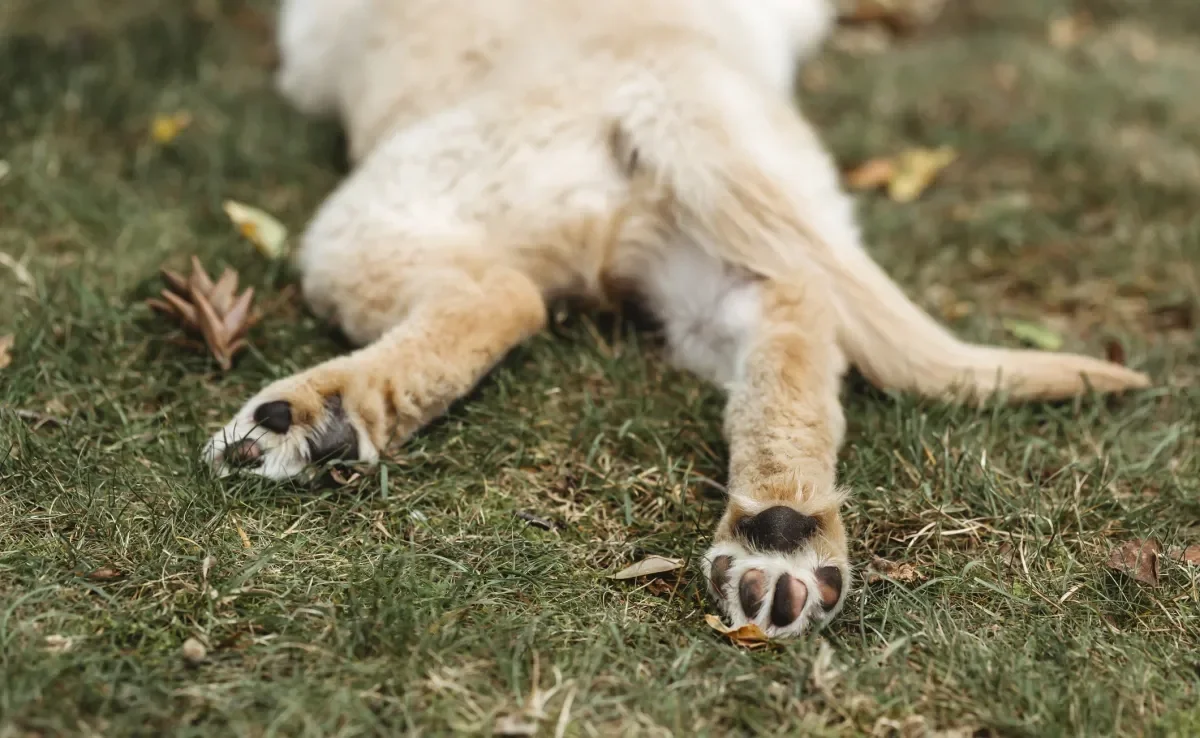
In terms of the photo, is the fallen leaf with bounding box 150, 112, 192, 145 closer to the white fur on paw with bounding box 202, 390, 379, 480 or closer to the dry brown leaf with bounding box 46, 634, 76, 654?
the white fur on paw with bounding box 202, 390, 379, 480

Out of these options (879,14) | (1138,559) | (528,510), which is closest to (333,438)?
(528,510)

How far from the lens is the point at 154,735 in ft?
4.58

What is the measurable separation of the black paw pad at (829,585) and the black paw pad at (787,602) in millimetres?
39

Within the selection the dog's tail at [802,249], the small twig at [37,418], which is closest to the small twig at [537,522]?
the dog's tail at [802,249]

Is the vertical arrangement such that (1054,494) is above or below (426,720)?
below

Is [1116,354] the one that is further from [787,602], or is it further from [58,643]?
[58,643]

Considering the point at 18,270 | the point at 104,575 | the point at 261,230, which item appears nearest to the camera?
the point at 104,575

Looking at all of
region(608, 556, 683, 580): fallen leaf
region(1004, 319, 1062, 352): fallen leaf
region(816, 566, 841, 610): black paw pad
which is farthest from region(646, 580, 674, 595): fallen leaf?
region(1004, 319, 1062, 352): fallen leaf

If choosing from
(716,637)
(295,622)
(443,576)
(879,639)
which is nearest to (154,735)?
(295,622)

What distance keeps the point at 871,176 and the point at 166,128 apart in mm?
2305

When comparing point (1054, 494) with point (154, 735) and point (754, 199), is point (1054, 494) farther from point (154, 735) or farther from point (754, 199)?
point (154, 735)

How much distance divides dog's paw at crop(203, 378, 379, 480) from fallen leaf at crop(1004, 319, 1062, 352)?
5.81ft

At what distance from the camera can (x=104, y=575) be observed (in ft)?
5.44

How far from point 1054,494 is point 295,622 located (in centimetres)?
148
